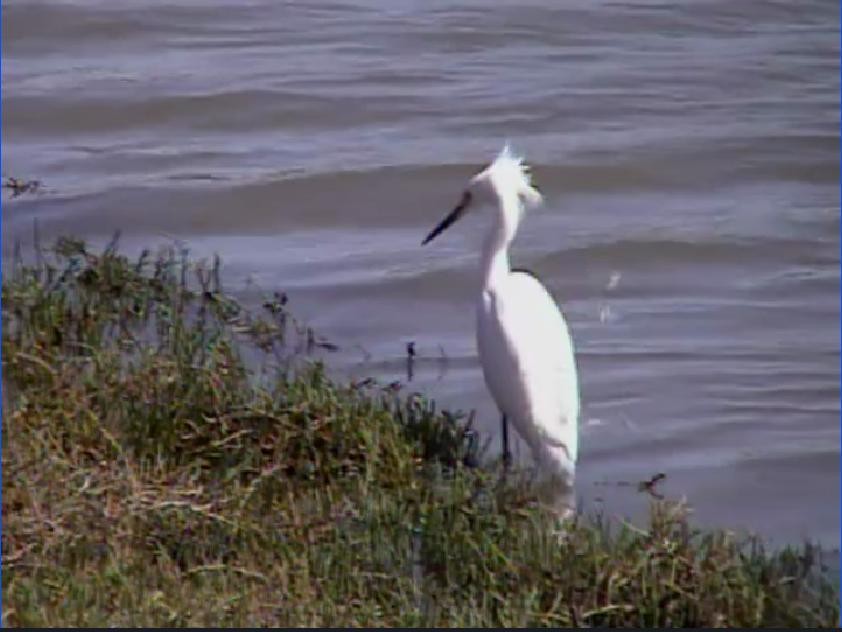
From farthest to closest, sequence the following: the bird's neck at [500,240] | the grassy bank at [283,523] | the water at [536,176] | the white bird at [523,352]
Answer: the water at [536,176], the bird's neck at [500,240], the white bird at [523,352], the grassy bank at [283,523]

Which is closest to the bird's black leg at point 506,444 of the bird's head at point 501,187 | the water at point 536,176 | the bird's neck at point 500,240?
the water at point 536,176

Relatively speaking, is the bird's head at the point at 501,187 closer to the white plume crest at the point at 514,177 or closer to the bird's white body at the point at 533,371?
the white plume crest at the point at 514,177

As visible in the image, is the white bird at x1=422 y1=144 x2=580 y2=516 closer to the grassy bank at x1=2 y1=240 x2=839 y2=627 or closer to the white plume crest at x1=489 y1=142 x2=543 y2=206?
the white plume crest at x1=489 y1=142 x2=543 y2=206

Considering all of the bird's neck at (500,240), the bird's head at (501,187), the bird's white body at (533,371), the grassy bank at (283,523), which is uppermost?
the bird's head at (501,187)

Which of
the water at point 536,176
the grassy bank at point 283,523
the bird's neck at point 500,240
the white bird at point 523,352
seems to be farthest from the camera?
the water at point 536,176

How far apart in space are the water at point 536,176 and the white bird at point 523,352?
0.20 meters

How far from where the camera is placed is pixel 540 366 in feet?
21.2

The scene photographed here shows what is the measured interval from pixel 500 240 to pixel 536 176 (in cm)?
326

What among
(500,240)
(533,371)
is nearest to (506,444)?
(533,371)

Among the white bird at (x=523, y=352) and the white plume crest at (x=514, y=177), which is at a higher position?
the white plume crest at (x=514, y=177)

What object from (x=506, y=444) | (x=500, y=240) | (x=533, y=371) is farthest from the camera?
(x=500, y=240)

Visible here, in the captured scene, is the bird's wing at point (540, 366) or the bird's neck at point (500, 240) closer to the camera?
the bird's wing at point (540, 366)

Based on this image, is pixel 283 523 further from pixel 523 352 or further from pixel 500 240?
pixel 500 240

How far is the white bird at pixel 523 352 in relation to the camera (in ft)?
20.7
